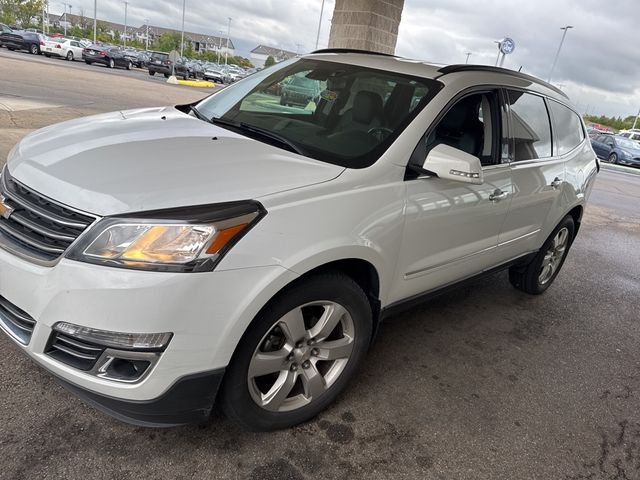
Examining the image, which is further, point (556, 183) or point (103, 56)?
point (103, 56)

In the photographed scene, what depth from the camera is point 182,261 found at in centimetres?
191

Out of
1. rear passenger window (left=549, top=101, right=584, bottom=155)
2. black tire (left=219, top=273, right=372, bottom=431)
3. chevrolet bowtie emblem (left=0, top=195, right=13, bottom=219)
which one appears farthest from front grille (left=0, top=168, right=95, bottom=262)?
rear passenger window (left=549, top=101, right=584, bottom=155)

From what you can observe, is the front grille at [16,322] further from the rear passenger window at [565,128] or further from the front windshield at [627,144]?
the front windshield at [627,144]

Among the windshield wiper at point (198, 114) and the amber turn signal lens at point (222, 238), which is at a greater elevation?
the windshield wiper at point (198, 114)

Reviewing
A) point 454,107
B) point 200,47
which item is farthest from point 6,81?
point 200,47

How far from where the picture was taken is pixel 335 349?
2.58 m

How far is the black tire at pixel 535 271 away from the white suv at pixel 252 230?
1.10 m

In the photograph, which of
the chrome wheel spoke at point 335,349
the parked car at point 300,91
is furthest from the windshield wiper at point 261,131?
the chrome wheel spoke at point 335,349

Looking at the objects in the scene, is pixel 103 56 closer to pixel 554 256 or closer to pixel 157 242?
pixel 554 256

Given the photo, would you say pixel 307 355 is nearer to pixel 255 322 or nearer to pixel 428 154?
pixel 255 322

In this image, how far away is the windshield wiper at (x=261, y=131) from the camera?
105 inches

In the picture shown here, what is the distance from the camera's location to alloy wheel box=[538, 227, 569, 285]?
471cm

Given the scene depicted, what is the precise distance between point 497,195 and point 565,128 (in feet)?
5.19

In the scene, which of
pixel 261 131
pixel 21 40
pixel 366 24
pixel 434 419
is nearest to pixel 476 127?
pixel 261 131
